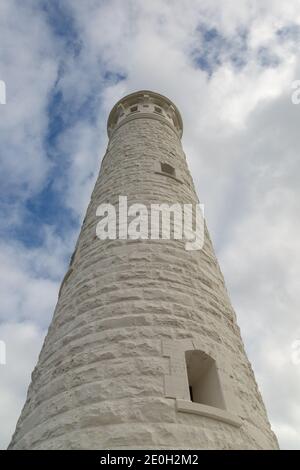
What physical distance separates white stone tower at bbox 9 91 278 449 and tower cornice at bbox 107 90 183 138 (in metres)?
8.56

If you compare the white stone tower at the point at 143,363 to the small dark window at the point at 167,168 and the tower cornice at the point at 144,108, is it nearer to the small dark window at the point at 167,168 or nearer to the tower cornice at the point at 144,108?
the small dark window at the point at 167,168

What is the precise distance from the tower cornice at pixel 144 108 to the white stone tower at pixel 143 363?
337 inches

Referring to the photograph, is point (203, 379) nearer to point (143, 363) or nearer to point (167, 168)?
point (143, 363)

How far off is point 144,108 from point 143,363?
1167 centimetres

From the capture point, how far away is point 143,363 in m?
4.32

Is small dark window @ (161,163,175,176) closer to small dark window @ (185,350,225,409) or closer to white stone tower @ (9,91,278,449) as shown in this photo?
white stone tower @ (9,91,278,449)

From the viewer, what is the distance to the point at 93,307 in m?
5.31

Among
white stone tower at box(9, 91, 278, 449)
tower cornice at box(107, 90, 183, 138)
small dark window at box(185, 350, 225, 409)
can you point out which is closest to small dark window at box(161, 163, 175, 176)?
white stone tower at box(9, 91, 278, 449)

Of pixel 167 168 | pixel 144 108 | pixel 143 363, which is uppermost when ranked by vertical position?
pixel 144 108

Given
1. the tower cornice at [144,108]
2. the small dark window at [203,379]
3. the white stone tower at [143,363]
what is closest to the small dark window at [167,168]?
the white stone tower at [143,363]

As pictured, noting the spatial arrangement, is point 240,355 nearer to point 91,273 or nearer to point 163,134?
point 91,273

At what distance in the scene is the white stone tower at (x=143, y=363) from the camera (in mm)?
3793

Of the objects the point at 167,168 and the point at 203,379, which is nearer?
the point at 203,379

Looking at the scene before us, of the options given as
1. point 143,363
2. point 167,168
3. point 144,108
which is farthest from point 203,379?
point 144,108
